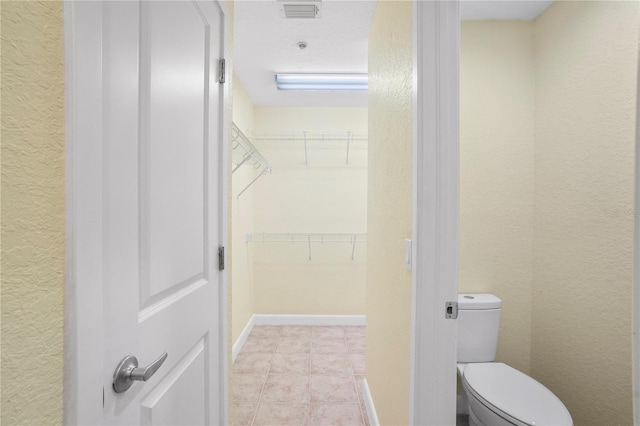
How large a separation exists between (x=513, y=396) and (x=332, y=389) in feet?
3.82

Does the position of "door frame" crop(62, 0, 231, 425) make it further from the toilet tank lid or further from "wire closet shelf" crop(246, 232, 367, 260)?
"wire closet shelf" crop(246, 232, 367, 260)

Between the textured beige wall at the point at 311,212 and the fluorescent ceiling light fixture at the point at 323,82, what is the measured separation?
750 millimetres

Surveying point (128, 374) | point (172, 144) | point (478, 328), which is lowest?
point (478, 328)

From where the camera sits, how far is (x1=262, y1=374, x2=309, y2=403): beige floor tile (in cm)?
205

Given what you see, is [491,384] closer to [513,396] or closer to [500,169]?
[513,396]

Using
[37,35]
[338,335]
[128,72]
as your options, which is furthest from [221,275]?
[338,335]

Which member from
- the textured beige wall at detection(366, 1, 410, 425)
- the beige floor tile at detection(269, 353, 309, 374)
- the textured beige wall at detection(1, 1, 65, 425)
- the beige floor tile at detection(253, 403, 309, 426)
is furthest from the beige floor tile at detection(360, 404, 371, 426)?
the textured beige wall at detection(1, 1, 65, 425)

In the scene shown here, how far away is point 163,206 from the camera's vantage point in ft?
2.58

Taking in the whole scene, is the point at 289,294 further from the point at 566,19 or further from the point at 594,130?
the point at 566,19

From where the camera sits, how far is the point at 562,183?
173cm

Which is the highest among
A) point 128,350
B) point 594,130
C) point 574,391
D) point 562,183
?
point 594,130

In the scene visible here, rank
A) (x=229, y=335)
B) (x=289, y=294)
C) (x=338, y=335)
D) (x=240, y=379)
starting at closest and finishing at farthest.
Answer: (x=229, y=335), (x=240, y=379), (x=338, y=335), (x=289, y=294)

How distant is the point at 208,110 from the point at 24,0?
622 millimetres

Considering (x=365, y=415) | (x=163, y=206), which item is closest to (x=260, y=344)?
(x=365, y=415)
